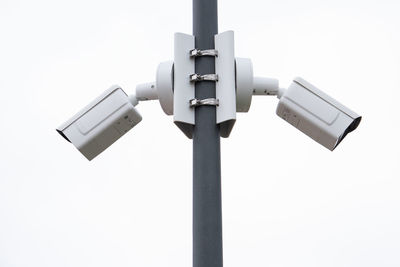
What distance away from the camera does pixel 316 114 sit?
402 centimetres

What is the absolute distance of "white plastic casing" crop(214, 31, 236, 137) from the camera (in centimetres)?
384

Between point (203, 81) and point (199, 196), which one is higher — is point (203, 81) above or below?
above

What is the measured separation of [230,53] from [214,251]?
98 cm

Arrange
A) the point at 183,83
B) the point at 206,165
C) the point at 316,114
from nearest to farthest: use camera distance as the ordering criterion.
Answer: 1. the point at 206,165
2. the point at 183,83
3. the point at 316,114

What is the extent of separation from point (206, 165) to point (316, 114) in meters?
0.66

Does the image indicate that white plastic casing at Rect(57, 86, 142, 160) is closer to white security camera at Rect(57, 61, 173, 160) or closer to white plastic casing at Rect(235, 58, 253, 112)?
white security camera at Rect(57, 61, 173, 160)

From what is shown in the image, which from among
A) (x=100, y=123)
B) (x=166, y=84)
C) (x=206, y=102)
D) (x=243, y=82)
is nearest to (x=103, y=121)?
(x=100, y=123)

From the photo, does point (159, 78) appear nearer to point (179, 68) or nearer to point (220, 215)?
point (179, 68)

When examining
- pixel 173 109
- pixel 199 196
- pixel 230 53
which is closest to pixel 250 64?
pixel 230 53

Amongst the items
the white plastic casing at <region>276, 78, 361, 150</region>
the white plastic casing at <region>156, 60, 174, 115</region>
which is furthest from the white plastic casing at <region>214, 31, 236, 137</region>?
the white plastic casing at <region>276, 78, 361, 150</region>

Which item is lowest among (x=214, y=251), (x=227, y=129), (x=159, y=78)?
(x=214, y=251)

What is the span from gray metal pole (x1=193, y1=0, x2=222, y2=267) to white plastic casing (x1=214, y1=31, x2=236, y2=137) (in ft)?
0.11

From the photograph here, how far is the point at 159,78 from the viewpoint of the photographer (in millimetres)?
3975

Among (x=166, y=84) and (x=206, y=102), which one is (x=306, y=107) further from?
(x=166, y=84)
